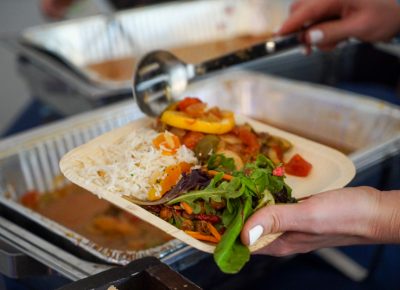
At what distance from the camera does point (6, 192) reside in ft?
4.22

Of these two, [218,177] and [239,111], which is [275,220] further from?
[239,111]

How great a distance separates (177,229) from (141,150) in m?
0.24

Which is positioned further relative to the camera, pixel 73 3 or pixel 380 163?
pixel 73 3

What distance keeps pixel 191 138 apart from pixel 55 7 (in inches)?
71.7

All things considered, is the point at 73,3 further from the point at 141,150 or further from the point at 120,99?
the point at 141,150

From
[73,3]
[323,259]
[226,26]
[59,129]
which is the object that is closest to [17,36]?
[73,3]

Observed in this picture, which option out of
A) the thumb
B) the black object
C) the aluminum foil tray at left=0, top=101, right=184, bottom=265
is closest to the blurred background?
the aluminum foil tray at left=0, top=101, right=184, bottom=265

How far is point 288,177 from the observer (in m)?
0.90

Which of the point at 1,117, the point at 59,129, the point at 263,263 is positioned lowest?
the point at 1,117

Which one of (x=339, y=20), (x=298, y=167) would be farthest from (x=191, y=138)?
(x=339, y=20)

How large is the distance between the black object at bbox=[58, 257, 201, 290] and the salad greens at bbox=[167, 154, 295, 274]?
0.23 ft

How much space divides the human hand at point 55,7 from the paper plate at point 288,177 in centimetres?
168

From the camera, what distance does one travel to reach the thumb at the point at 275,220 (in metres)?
0.66

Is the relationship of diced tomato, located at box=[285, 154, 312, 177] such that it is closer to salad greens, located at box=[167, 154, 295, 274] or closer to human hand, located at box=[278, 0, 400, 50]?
salad greens, located at box=[167, 154, 295, 274]
